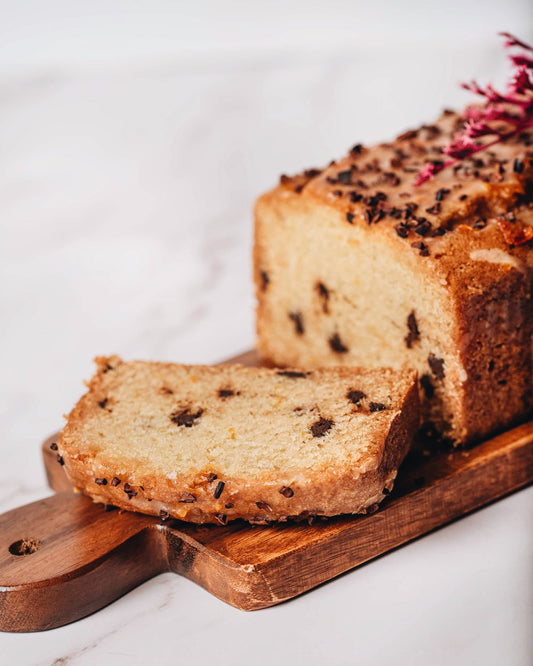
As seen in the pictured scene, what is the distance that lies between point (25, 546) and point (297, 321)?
1.52 metres

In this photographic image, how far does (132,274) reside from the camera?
5422 mm

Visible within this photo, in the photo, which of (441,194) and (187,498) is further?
(441,194)

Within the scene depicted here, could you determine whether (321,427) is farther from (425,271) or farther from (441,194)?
(441,194)

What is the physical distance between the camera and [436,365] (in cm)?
342

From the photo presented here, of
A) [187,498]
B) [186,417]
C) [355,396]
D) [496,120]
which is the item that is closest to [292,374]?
[355,396]

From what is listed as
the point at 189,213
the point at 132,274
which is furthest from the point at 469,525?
the point at 189,213

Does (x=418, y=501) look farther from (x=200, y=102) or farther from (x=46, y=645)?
(x=200, y=102)

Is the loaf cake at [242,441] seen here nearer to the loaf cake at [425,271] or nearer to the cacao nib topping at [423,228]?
the loaf cake at [425,271]

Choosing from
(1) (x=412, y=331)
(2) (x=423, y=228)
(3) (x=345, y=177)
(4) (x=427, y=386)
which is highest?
(3) (x=345, y=177)

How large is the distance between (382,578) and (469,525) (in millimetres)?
418

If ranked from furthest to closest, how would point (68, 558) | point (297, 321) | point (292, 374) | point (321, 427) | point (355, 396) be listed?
point (297, 321)
point (292, 374)
point (355, 396)
point (321, 427)
point (68, 558)

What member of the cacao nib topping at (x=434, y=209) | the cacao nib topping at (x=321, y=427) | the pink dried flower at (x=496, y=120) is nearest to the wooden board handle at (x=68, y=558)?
the cacao nib topping at (x=321, y=427)

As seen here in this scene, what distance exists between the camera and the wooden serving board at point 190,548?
2.87m

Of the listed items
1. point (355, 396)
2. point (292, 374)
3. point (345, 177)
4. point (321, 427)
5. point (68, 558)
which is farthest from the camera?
point (345, 177)
